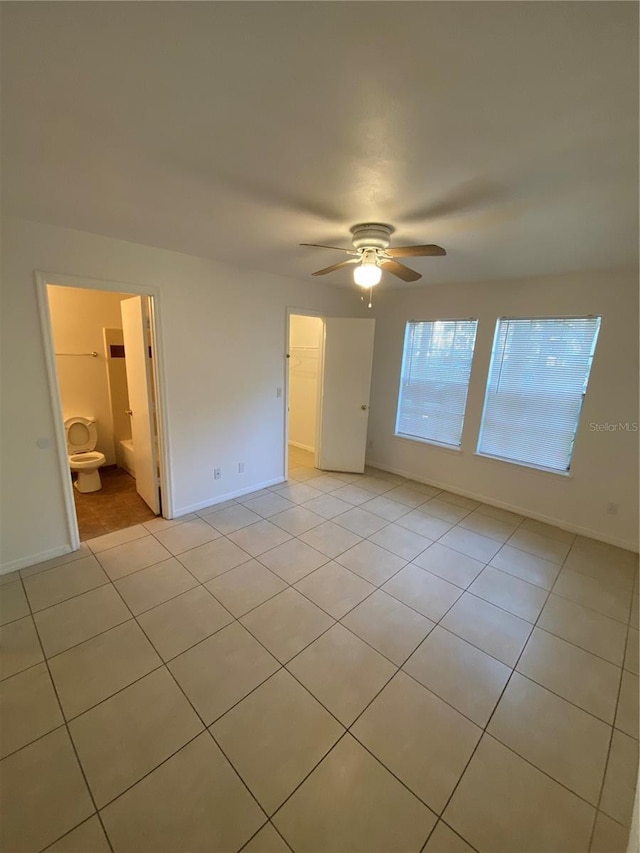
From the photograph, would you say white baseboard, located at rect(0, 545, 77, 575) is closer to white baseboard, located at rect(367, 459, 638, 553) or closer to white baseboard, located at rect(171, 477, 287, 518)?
white baseboard, located at rect(171, 477, 287, 518)

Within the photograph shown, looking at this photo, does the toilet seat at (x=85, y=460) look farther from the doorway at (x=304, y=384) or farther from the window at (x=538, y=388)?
the window at (x=538, y=388)

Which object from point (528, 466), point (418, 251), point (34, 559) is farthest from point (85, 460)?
point (528, 466)

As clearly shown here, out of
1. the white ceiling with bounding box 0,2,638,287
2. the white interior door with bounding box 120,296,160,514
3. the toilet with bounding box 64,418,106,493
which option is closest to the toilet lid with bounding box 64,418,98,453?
the toilet with bounding box 64,418,106,493

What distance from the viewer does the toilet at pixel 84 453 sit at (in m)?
3.71

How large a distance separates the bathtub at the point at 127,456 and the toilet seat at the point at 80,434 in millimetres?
323

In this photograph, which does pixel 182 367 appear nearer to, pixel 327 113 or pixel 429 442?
pixel 327 113

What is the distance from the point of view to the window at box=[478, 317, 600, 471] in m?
3.16

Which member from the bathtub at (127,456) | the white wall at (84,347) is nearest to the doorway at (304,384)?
the bathtub at (127,456)

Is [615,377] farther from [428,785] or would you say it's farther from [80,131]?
[80,131]

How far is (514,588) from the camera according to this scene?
2504 mm

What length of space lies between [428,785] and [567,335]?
3488 mm

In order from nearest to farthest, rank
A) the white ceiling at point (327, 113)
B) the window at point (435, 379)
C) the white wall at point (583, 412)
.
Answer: the white ceiling at point (327, 113) → the white wall at point (583, 412) → the window at point (435, 379)

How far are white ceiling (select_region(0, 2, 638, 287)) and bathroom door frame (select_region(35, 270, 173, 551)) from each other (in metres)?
0.46

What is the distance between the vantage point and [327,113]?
1146 mm
